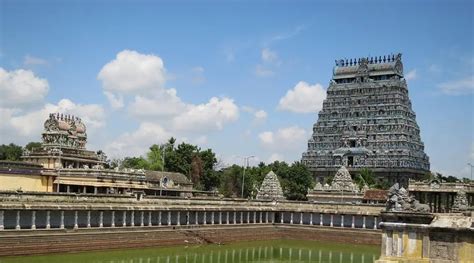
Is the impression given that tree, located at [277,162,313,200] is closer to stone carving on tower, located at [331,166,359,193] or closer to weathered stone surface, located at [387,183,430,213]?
stone carving on tower, located at [331,166,359,193]

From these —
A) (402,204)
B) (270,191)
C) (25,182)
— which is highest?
(402,204)

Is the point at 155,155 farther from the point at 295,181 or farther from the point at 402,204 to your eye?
the point at 402,204

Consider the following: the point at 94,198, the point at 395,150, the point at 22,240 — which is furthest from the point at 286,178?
the point at 22,240

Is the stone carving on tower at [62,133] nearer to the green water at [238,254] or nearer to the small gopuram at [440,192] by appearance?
the green water at [238,254]

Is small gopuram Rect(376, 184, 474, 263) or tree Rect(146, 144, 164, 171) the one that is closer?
small gopuram Rect(376, 184, 474, 263)

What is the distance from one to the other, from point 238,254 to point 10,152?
69.1 m

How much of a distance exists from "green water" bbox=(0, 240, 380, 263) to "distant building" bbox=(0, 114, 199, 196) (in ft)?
47.2

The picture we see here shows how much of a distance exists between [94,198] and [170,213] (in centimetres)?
803

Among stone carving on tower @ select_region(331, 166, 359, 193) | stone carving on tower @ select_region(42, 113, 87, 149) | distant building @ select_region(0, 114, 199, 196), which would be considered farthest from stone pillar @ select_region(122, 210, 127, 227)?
stone carving on tower @ select_region(331, 166, 359, 193)

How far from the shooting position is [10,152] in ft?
347

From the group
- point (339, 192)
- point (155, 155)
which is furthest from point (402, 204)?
point (155, 155)

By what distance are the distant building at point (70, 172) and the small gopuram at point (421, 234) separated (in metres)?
46.2

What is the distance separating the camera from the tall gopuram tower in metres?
109

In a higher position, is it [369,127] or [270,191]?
[369,127]
